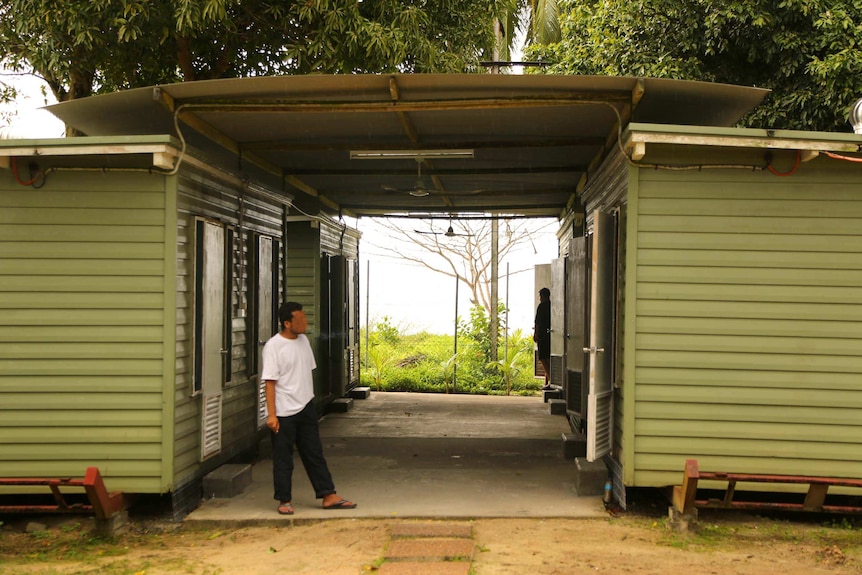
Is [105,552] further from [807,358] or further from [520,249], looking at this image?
[520,249]

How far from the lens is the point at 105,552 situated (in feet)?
18.0

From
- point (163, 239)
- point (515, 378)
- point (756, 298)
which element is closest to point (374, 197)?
point (515, 378)

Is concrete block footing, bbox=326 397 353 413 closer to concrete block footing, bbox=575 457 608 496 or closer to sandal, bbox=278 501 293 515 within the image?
sandal, bbox=278 501 293 515

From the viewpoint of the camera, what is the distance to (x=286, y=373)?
6309 mm

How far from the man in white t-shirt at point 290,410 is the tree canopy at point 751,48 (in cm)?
750

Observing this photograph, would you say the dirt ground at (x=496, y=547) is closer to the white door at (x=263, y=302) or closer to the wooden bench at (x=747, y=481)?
the wooden bench at (x=747, y=481)

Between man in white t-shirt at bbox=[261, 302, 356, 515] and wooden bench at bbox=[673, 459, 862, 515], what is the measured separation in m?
2.51

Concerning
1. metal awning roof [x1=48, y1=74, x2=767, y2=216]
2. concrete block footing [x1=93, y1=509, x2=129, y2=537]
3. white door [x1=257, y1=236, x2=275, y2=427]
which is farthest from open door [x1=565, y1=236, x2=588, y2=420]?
concrete block footing [x1=93, y1=509, x2=129, y2=537]

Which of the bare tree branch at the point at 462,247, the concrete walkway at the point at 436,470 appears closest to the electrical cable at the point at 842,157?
the concrete walkway at the point at 436,470

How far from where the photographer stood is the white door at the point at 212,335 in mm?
6633

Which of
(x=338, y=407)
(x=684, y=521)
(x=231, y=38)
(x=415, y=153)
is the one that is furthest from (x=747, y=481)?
(x=231, y=38)

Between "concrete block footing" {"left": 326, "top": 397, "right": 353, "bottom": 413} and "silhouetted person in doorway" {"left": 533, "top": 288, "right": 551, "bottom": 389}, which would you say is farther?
"silhouetted person in doorway" {"left": 533, "top": 288, "right": 551, "bottom": 389}

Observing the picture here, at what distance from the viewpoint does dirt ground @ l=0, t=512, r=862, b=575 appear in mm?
5074

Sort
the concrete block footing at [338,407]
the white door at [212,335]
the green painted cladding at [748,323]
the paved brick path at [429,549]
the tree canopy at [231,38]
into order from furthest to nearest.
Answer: the concrete block footing at [338,407] → the tree canopy at [231,38] → the white door at [212,335] → the green painted cladding at [748,323] → the paved brick path at [429,549]
